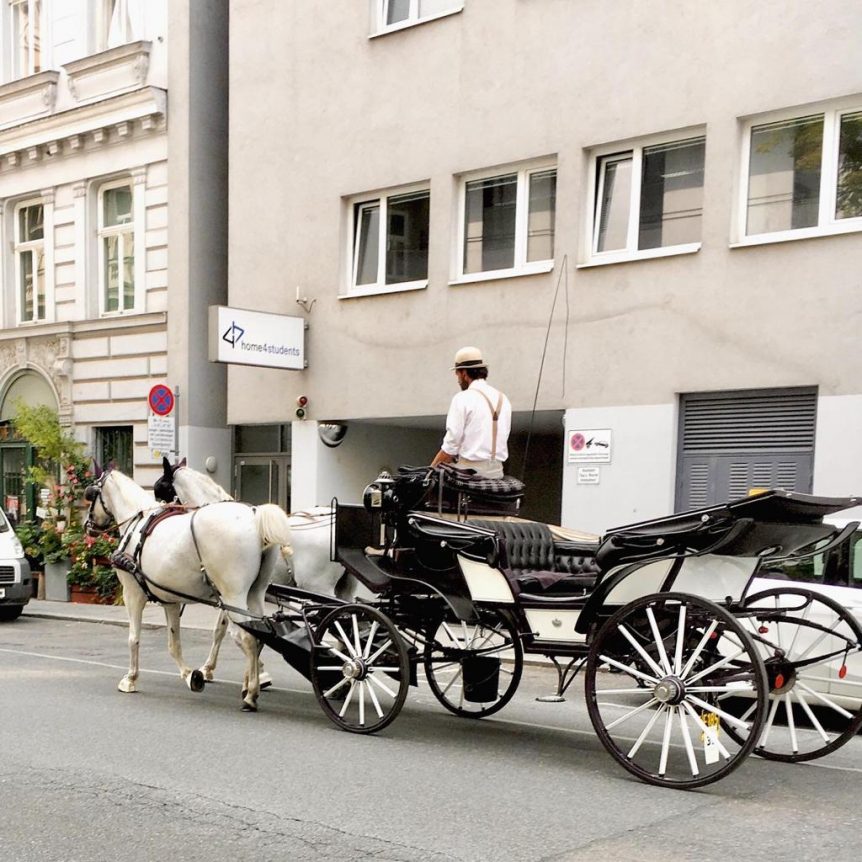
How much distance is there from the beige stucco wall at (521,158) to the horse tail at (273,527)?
5.71 meters

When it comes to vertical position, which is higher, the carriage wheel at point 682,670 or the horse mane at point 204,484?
the horse mane at point 204,484

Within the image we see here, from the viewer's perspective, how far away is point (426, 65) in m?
14.9

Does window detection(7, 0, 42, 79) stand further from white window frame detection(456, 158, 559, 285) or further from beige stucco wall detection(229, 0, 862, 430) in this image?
white window frame detection(456, 158, 559, 285)

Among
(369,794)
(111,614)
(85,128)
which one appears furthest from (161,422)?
(369,794)

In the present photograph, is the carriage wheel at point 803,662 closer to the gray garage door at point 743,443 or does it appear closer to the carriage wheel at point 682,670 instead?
the carriage wheel at point 682,670

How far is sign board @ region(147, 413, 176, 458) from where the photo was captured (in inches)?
591

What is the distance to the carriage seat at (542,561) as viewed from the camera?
6.90 meters

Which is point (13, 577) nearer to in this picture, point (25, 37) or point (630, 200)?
point (630, 200)

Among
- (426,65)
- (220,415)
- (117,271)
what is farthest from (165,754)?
(117,271)

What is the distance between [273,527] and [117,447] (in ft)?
39.4

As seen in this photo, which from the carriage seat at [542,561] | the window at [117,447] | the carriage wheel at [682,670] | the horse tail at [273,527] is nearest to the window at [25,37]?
the window at [117,447]

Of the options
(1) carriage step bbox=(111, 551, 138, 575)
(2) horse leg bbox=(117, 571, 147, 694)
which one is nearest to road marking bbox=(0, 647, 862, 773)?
(2) horse leg bbox=(117, 571, 147, 694)

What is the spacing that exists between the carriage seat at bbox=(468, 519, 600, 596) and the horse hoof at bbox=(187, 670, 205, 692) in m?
2.88

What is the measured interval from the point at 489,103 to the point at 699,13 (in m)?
2.87
